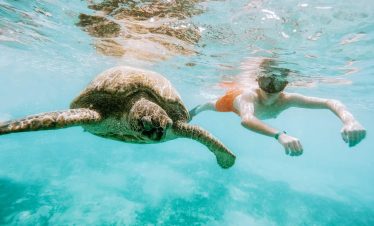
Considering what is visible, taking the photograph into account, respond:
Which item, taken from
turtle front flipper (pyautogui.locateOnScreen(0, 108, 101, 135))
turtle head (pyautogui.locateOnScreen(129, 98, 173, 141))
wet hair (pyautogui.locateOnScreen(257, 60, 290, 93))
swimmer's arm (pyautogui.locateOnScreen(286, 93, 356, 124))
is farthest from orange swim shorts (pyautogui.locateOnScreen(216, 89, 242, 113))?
turtle front flipper (pyautogui.locateOnScreen(0, 108, 101, 135))

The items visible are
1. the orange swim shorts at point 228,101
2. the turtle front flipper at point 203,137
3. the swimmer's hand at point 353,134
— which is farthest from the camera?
the orange swim shorts at point 228,101

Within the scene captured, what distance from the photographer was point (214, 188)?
1747 centimetres

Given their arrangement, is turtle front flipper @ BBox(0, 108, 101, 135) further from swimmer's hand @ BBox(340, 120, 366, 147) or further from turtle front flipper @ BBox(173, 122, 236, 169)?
swimmer's hand @ BBox(340, 120, 366, 147)

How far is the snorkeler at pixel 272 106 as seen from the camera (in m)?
3.75

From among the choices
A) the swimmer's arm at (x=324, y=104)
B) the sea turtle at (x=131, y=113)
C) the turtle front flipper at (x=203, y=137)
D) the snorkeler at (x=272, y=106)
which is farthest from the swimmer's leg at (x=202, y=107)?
the turtle front flipper at (x=203, y=137)

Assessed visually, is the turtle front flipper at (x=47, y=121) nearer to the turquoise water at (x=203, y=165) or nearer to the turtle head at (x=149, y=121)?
the turtle head at (x=149, y=121)

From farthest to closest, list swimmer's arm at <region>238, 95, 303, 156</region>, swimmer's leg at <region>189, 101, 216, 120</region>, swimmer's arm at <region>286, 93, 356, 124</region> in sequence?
swimmer's leg at <region>189, 101, 216, 120</region>
swimmer's arm at <region>286, 93, 356, 124</region>
swimmer's arm at <region>238, 95, 303, 156</region>

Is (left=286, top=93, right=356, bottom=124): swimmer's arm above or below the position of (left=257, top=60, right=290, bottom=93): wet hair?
below

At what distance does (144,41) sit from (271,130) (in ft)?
37.1

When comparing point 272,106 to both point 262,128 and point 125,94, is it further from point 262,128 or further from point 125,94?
point 125,94

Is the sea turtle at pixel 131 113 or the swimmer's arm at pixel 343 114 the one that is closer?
the swimmer's arm at pixel 343 114

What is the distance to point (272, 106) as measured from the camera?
811cm

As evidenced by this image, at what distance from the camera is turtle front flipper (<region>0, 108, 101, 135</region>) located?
3.66 m

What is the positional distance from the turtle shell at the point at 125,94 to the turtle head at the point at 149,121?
0.78m
